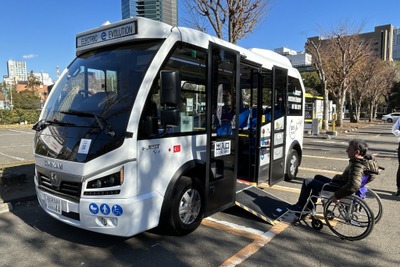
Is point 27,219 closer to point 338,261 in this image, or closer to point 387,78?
point 338,261

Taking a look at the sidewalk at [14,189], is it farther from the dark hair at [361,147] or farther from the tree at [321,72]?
the tree at [321,72]

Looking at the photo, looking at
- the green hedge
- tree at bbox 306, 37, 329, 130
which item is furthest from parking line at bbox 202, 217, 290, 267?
the green hedge

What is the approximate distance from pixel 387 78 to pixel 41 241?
42.1m

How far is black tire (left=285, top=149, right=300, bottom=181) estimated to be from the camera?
7230mm

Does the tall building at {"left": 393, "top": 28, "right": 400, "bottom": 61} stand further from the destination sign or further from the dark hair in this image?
the destination sign

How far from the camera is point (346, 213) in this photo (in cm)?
421


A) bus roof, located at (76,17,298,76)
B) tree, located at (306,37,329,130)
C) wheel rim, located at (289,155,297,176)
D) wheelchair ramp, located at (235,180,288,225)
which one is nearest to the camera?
bus roof, located at (76,17,298,76)

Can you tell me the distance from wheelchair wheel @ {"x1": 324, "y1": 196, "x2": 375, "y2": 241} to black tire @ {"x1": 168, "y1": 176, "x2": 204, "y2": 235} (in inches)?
69.6

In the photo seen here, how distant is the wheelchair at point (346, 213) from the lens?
4047mm

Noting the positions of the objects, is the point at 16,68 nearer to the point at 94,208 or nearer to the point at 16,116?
the point at 16,116

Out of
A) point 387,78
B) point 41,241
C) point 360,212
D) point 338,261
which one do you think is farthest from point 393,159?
point 387,78

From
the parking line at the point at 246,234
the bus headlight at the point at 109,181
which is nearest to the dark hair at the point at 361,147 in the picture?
the parking line at the point at 246,234


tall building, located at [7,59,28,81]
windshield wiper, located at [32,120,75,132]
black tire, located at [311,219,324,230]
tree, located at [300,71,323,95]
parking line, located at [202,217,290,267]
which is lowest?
parking line, located at [202,217,290,267]

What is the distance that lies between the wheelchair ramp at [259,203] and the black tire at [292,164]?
5.98 feet
